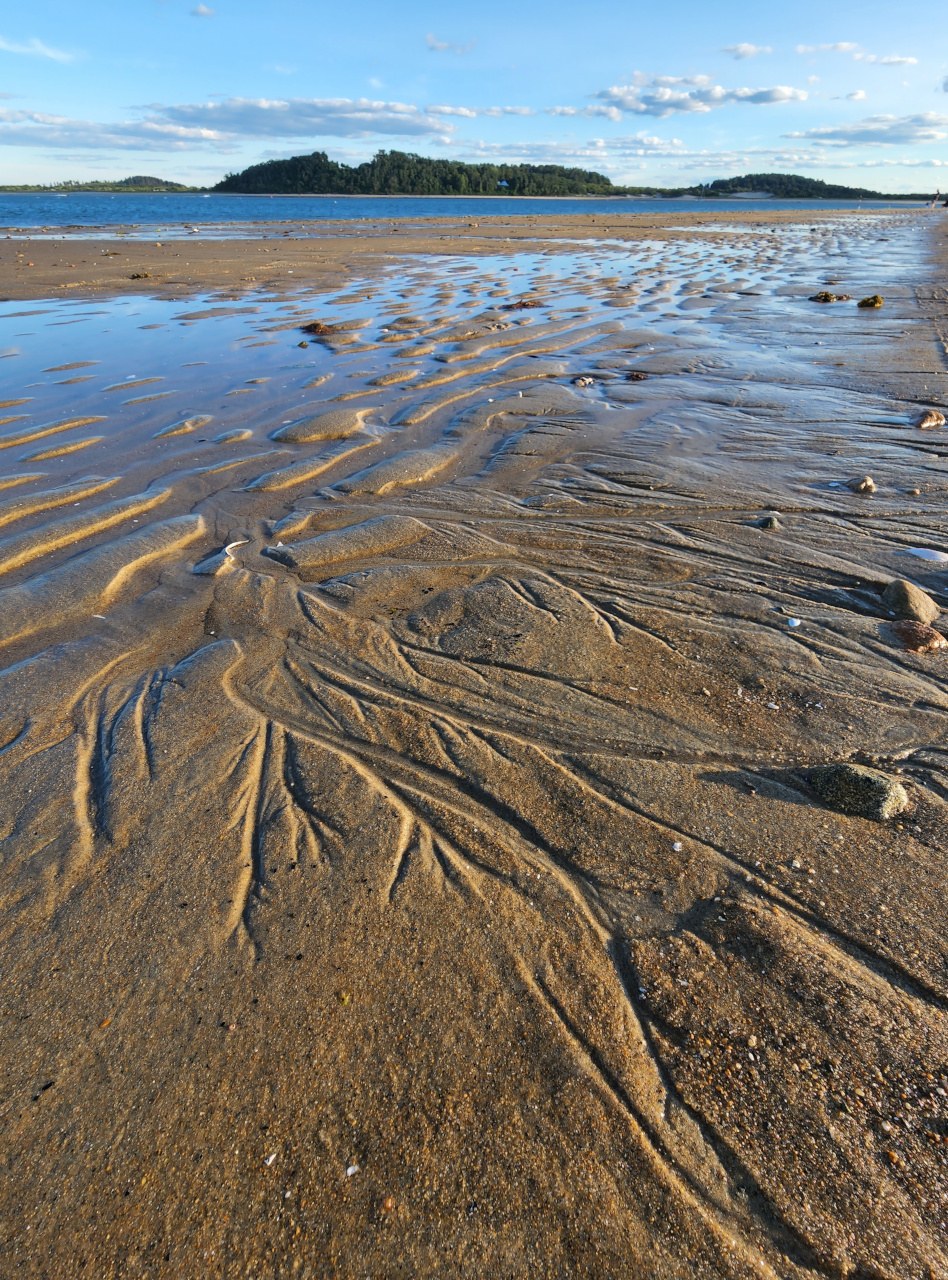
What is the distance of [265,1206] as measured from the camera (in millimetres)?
1797

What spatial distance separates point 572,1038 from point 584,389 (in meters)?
8.88

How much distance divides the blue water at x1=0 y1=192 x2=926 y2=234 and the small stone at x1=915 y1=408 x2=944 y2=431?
4029cm

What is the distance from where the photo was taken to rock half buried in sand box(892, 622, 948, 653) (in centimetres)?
391

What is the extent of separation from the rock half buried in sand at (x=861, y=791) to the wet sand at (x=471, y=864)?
0.17ft

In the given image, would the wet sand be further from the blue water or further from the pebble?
the blue water

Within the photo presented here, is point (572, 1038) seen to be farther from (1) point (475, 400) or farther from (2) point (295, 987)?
(1) point (475, 400)

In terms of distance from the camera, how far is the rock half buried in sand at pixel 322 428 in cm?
761

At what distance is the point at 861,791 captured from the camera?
2.91m

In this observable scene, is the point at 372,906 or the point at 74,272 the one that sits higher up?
the point at 74,272

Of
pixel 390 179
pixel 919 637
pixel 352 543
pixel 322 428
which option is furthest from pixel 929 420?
pixel 390 179

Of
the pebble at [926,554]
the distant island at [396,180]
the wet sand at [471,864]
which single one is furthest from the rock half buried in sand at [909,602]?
the distant island at [396,180]

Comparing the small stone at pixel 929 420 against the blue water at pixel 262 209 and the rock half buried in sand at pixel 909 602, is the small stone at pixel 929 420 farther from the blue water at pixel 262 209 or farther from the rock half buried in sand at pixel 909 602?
the blue water at pixel 262 209

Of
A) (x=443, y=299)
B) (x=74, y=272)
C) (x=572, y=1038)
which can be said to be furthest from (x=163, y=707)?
(x=74, y=272)

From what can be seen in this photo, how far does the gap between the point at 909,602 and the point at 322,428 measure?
636 cm
